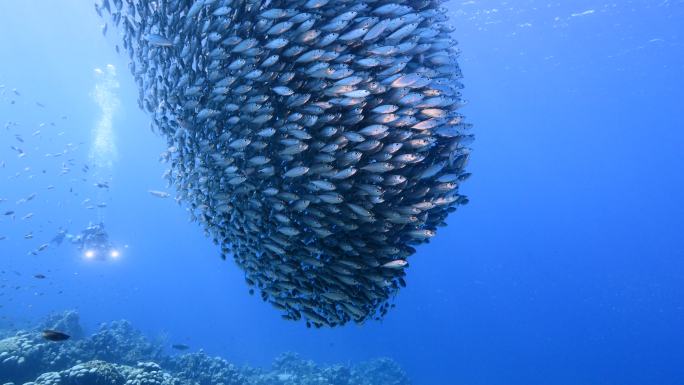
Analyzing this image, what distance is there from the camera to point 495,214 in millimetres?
93250

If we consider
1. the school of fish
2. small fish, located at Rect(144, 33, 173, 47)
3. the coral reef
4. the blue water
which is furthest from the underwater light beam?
the school of fish

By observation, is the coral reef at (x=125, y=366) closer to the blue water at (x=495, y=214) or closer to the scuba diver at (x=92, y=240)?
the scuba diver at (x=92, y=240)

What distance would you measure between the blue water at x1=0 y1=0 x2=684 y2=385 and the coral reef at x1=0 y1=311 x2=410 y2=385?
586 inches

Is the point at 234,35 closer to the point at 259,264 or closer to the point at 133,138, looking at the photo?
the point at 259,264

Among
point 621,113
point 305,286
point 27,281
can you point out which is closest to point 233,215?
point 305,286

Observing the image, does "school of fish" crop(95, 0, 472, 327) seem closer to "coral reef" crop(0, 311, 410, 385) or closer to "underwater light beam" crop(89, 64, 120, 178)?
"coral reef" crop(0, 311, 410, 385)

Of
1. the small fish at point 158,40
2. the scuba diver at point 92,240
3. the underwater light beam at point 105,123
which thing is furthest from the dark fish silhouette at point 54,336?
the underwater light beam at point 105,123

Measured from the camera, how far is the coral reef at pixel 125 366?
9930 millimetres

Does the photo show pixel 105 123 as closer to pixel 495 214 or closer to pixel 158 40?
pixel 495 214

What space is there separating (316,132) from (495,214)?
94.1m

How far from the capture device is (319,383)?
1939 cm

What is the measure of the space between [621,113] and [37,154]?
11908 centimetres

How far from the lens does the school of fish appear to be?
5.50 m

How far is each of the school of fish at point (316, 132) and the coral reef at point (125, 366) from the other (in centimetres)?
580
